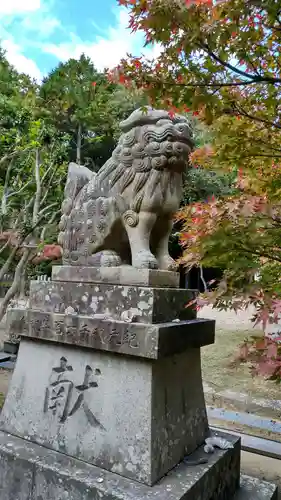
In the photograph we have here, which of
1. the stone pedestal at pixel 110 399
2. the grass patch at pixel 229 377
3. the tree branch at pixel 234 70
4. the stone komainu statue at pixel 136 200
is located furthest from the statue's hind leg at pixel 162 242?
the grass patch at pixel 229 377

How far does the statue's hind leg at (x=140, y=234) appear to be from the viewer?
2.56 meters

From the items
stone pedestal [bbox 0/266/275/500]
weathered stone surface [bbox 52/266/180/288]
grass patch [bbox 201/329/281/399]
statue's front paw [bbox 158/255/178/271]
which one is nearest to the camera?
stone pedestal [bbox 0/266/275/500]

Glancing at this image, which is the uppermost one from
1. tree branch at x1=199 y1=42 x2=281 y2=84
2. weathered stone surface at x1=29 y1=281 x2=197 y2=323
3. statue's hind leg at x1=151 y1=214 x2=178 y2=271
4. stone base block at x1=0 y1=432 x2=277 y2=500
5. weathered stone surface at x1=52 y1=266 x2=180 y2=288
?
tree branch at x1=199 y1=42 x2=281 y2=84

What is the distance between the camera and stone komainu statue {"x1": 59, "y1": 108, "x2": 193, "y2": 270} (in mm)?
2559

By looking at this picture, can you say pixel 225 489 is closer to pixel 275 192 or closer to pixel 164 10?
pixel 275 192

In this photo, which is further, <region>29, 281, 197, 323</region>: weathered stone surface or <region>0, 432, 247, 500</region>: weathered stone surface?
<region>29, 281, 197, 323</region>: weathered stone surface

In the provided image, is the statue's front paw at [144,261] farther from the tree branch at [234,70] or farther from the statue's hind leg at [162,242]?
the tree branch at [234,70]

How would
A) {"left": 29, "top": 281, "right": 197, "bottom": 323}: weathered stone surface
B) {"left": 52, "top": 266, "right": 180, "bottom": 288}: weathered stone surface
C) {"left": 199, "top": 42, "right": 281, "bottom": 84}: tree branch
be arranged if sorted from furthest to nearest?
{"left": 52, "top": 266, "right": 180, "bottom": 288}: weathered stone surface < {"left": 29, "top": 281, "right": 197, "bottom": 323}: weathered stone surface < {"left": 199, "top": 42, "right": 281, "bottom": 84}: tree branch

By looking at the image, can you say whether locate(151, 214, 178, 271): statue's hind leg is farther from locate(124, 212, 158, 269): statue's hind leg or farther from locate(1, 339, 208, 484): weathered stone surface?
locate(1, 339, 208, 484): weathered stone surface

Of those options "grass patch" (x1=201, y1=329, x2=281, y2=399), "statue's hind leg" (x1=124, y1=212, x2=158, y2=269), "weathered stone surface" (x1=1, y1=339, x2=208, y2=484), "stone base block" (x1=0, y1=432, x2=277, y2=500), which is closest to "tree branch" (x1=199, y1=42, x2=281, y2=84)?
"statue's hind leg" (x1=124, y1=212, x2=158, y2=269)

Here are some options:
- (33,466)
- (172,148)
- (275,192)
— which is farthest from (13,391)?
(275,192)

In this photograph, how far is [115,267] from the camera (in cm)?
259

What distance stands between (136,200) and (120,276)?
1.84 feet

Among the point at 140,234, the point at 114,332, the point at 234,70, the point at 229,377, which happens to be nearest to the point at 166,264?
the point at 140,234
